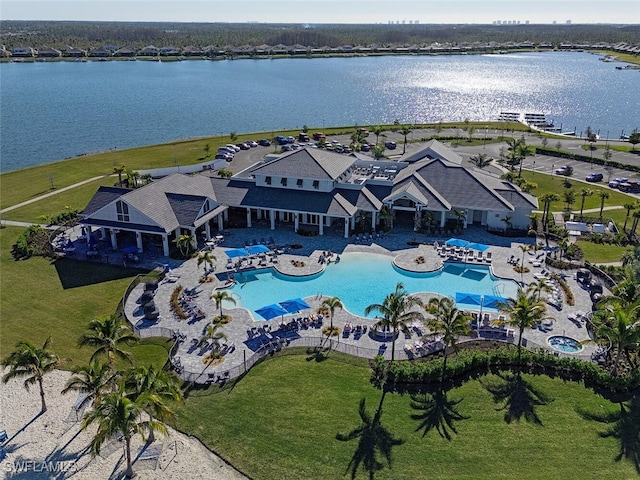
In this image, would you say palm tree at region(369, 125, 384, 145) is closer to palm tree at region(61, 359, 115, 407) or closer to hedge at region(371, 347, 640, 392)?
hedge at region(371, 347, 640, 392)

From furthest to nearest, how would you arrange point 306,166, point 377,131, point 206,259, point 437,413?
1. point 377,131
2. point 306,166
3. point 206,259
4. point 437,413

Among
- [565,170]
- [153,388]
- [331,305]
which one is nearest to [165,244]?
[331,305]

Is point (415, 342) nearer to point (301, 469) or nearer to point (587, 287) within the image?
point (301, 469)

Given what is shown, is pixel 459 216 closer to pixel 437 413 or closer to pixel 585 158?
pixel 437 413

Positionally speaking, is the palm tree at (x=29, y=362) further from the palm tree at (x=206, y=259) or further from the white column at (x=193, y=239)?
the white column at (x=193, y=239)

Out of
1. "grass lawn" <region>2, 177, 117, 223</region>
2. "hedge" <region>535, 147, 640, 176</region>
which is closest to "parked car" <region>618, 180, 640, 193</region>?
"hedge" <region>535, 147, 640, 176</region>

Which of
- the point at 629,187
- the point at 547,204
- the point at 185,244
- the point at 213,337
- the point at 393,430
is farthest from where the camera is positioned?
the point at 629,187

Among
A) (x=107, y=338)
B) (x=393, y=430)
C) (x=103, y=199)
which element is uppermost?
(x=103, y=199)
